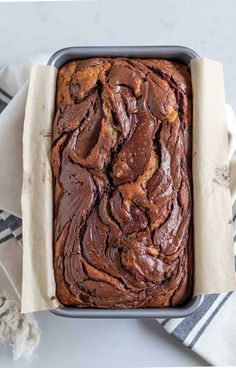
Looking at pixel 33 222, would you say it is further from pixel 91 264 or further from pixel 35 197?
pixel 91 264

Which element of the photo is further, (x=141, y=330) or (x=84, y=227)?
(x=141, y=330)

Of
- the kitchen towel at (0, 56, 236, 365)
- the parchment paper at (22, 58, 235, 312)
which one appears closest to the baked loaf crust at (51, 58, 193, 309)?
the parchment paper at (22, 58, 235, 312)

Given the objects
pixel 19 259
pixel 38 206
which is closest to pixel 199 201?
pixel 38 206

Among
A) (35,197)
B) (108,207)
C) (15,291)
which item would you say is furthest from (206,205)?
(15,291)

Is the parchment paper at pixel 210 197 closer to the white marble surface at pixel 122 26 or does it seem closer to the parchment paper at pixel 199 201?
the parchment paper at pixel 199 201

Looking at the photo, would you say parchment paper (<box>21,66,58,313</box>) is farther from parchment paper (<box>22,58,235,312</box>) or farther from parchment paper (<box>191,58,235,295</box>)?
parchment paper (<box>191,58,235,295</box>)

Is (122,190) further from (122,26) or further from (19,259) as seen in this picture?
(122,26)
